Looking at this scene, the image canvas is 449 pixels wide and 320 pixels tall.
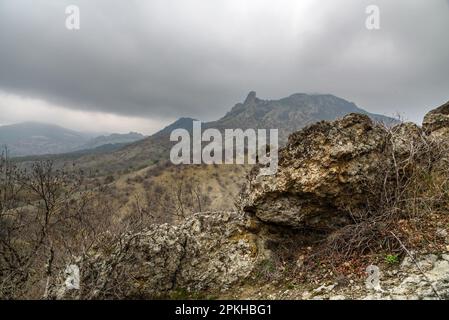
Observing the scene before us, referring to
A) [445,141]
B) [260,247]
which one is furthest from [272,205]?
[445,141]

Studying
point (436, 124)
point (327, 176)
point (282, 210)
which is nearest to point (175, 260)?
point (282, 210)

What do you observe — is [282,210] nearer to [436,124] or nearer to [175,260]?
[175,260]

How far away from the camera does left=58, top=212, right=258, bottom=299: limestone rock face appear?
6.47 meters

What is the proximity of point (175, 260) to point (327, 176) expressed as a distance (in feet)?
11.7

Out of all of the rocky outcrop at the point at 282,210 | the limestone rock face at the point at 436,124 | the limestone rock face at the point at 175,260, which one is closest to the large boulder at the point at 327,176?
the rocky outcrop at the point at 282,210

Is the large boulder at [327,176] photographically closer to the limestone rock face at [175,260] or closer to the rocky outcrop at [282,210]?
the rocky outcrop at [282,210]

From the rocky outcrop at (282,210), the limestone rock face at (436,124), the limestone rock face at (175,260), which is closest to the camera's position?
the limestone rock face at (175,260)

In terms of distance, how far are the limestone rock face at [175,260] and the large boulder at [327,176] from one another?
0.95 m

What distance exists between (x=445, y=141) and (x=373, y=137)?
67.4 inches

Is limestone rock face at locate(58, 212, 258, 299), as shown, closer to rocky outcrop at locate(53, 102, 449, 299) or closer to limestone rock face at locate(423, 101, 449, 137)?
rocky outcrop at locate(53, 102, 449, 299)

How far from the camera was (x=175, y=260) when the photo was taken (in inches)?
281

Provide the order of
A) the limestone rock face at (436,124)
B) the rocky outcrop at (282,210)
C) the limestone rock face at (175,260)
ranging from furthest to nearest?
1. the limestone rock face at (436,124)
2. the rocky outcrop at (282,210)
3. the limestone rock face at (175,260)

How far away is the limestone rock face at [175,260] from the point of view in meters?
6.47
